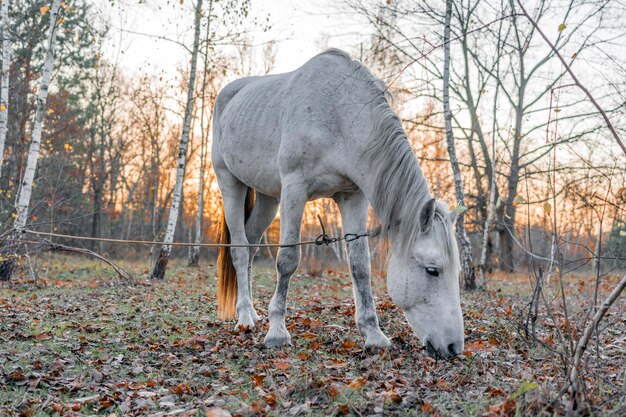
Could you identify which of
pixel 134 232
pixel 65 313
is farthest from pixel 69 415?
pixel 134 232

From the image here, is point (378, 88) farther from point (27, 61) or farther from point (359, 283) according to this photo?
point (27, 61)

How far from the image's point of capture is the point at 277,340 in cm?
436

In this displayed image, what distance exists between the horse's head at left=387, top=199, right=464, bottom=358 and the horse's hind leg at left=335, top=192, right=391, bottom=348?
668 mm

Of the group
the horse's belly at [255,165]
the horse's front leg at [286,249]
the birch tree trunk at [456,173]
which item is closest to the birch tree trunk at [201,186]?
the horse's belly at [255,165]

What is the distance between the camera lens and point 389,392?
9.15 ft

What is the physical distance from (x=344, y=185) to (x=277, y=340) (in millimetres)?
1424

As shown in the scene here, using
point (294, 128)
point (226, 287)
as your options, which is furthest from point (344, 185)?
point (226, 287)

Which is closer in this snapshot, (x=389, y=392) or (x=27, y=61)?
(x=389, y=392)

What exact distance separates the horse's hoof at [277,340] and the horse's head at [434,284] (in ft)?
3.71

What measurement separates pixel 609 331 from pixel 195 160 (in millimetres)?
25069

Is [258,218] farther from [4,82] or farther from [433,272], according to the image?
[4,82]

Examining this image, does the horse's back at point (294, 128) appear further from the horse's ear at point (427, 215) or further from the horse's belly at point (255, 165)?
the horse's ear at point (427, 215)

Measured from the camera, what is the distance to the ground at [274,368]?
2.67 meters

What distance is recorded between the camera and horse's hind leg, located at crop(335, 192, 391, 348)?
4.37 m
